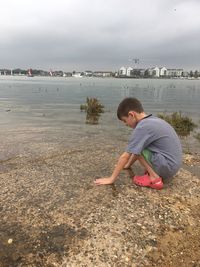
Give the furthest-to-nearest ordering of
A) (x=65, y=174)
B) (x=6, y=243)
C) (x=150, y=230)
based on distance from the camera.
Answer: (x=65, y=174) < (x=150, y=230) < (x=6, y=243)

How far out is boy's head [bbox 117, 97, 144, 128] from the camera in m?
7.03

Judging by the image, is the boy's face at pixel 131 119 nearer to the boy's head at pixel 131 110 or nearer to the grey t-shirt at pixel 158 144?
the boy's head at pixel 131 110

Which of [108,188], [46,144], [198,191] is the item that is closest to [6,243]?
[108,188]

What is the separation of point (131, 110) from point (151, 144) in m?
0.87

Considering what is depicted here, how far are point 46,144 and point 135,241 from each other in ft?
32.0

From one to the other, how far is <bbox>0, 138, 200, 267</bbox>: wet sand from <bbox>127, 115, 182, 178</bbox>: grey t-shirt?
68 centimetres

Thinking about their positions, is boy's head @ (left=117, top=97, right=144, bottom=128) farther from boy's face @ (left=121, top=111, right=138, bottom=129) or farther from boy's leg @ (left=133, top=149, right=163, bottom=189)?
boy's leg @ (left=133, top=149, right=163, bottom=189)

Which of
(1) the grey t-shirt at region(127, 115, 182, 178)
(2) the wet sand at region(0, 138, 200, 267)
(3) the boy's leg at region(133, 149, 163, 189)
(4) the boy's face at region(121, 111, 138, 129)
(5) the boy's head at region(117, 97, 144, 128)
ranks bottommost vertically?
(2) the wet sand at region(0, 138, 200, 267)

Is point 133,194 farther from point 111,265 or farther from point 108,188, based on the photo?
point 111,265

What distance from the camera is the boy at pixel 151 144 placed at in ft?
22.4

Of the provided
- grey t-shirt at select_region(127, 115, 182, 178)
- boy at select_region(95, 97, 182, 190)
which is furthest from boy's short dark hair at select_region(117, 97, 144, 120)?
grey t-shirt at select_region(127, 115, 182, 178)

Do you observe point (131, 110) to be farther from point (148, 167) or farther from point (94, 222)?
point (94, 222)

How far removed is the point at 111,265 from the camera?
16.3 feet

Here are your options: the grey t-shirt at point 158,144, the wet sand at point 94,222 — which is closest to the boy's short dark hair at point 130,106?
the grey t-shirt at point 158,144
